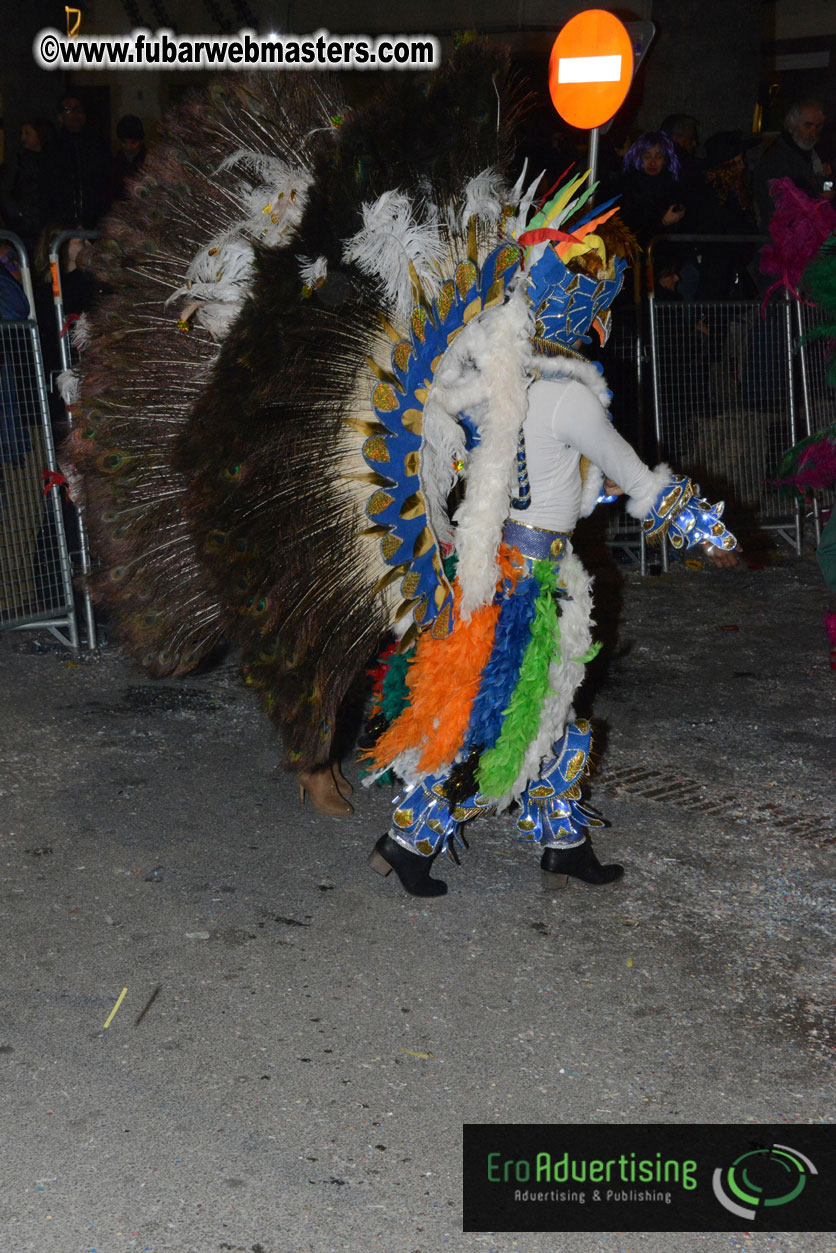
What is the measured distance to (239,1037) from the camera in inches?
127

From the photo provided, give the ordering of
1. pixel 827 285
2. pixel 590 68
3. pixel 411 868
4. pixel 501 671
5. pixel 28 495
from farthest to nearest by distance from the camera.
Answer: pixel 590 68 → pixel 28 495 → pixel 827 285 → pixel 411 868 → pixel 501 671

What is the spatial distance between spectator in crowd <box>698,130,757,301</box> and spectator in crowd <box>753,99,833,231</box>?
255mm

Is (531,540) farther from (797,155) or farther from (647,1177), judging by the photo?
(797,155)

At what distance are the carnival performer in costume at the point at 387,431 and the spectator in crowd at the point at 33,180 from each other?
5.84m

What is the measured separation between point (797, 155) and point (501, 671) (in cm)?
745

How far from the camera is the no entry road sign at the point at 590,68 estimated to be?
8148 millimetres

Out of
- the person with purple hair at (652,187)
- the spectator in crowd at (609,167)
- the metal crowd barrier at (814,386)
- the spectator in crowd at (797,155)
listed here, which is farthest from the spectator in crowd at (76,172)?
the metal crowd barrier at (814,386)

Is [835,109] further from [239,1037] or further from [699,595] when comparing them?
[239,1037]

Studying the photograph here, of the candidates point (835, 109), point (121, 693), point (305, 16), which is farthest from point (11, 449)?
point (835, 109)

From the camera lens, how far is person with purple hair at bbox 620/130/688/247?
9188mm

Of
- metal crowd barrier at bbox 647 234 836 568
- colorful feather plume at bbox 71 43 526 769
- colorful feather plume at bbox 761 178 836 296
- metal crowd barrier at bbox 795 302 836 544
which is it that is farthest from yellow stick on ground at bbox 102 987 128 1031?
metal crowd barrier at bbox 795 302 836 544

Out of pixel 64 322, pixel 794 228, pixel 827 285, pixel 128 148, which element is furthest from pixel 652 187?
pixel 64 322

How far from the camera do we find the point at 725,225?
9664mm

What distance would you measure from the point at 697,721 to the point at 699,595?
2340 mm
